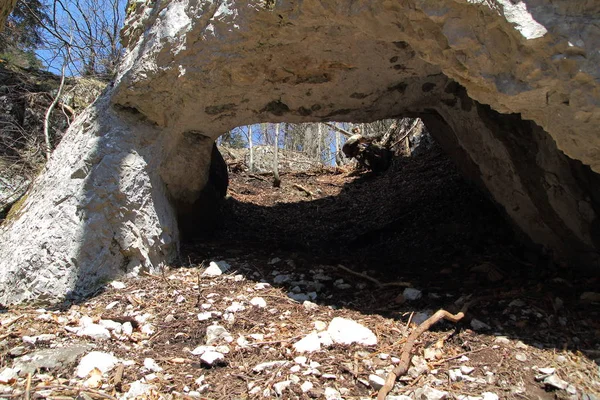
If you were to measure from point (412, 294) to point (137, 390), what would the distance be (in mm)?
1711

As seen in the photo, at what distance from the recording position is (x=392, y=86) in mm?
3492

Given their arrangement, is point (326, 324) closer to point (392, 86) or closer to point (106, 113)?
point (392, 86)

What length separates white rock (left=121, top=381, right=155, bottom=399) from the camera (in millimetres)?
1931

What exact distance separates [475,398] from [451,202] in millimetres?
2817

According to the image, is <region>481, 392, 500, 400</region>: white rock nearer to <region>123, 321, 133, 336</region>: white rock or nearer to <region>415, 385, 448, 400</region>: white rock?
<region>415, 385, 448, 400</region>: white rock

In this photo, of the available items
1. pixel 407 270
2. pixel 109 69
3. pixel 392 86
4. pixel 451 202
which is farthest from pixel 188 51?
pixel 109 69

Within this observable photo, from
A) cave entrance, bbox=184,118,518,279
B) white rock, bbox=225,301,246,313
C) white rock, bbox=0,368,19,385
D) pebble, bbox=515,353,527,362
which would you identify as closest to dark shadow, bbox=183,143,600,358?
cave entrance, bbox=184,118,518,279

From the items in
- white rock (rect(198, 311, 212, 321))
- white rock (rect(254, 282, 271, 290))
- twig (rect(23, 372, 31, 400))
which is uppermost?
white rock (rect(254, 282, 271, 290))

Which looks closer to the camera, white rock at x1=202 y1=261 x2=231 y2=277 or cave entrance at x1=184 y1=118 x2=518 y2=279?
white rock at x1=202 y1=261 x2=231 y2=277

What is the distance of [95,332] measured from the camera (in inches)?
95.9

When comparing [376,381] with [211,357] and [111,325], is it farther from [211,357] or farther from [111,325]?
[111,325]

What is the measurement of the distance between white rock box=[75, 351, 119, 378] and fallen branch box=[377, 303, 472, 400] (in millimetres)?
1242

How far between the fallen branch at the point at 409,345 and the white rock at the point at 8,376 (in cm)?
158

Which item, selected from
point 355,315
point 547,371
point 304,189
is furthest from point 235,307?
point 304,189
